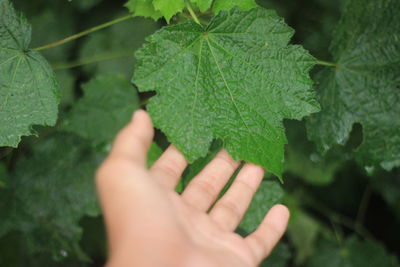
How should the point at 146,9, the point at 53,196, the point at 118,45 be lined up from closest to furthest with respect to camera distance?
the point at 146,9 → the point at 53,196 → the point at 118,45

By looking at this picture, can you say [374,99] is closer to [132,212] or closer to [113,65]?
[132,212]

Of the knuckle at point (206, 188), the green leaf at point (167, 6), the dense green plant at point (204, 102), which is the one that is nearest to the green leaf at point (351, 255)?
the dense green plant at point (204, 102)

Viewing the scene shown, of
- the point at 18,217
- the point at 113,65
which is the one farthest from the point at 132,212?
the point at 113,65

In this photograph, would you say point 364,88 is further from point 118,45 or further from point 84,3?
point 84,3

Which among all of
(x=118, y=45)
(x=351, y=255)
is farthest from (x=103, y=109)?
(x=351, y=255)

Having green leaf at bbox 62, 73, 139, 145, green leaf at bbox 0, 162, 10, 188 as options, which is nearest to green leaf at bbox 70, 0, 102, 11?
green leaf at bbox 62, 73, 139, 145

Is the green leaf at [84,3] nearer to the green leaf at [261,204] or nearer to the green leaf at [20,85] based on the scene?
the green leaf at [20,85]

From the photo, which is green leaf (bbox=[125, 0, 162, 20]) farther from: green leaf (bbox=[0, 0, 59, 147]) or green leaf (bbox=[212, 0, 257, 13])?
green leaf (bbox=[0, 0, 59, 147])
